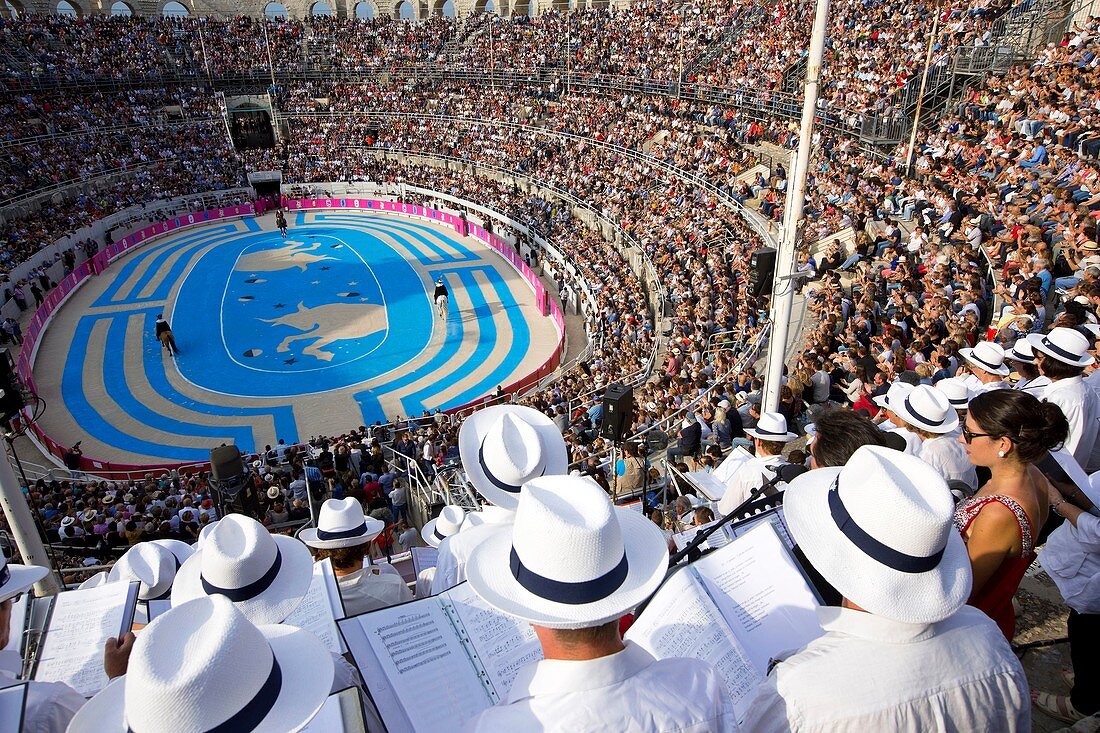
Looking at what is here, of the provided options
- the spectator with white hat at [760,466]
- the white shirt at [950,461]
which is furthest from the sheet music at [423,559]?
the white shirt at [950,461]

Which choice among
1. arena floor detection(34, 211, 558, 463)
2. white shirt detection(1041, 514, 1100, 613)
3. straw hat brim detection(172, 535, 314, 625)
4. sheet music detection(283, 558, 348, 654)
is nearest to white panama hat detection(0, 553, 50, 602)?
straw hat brim detection(172, 535, 314, 625)

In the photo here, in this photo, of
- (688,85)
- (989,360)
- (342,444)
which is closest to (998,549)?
(989,360)

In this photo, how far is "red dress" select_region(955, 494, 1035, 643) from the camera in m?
3.25

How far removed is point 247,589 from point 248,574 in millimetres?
80

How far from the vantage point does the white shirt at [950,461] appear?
4.29 m

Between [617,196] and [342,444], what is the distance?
18339 mm

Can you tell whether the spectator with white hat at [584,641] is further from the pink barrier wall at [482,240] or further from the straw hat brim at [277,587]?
the pink barrier wall at [482,240]

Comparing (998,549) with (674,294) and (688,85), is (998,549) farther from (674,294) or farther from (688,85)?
(688,85)

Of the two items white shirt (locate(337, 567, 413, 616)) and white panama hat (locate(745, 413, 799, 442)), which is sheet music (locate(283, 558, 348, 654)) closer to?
white shirt (locate(337, 567, 413, 616))

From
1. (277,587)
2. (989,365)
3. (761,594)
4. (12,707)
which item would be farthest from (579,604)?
(989,365)

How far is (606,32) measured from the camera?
45.0m

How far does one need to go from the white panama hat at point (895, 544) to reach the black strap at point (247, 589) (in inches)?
106

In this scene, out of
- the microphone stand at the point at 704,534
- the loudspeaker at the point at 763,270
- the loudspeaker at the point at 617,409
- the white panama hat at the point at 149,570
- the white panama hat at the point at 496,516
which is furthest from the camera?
the loudspeaker at the point at 617,409

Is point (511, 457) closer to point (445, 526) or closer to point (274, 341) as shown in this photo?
point (445, 526)
